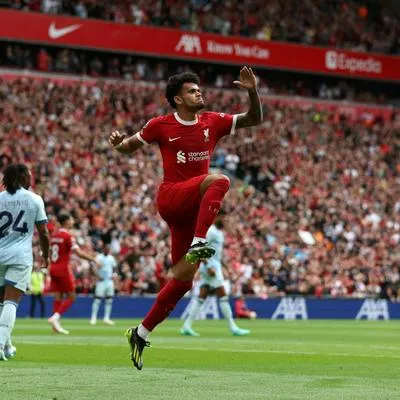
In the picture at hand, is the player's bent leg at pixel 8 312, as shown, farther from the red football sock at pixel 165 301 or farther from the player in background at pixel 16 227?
the red football sock at pixel 165 301

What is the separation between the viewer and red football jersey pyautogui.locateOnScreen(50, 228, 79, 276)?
2347cm

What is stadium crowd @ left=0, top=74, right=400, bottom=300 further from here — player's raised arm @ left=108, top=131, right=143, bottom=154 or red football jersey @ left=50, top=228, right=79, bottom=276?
player's raised arm @ left=108, top=131, right=143, bottom=154

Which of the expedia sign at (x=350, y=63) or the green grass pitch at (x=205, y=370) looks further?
the expedia sign at (x=350, y=63)

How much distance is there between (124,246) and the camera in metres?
35.0

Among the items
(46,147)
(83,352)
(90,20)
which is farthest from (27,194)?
(90,20)

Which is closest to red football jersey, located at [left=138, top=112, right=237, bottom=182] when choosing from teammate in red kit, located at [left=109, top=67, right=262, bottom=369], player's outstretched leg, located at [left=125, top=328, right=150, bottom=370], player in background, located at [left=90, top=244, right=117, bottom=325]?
teammate in red kit, located at [left=109, top=67, right=262, bottom=369]

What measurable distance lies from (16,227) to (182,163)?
2.54 meters

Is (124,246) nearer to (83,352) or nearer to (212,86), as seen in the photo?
(212,86)

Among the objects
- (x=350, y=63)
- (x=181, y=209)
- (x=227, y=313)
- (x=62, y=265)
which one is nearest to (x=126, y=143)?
(x=181, y=209)

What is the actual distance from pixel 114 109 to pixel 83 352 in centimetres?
2726

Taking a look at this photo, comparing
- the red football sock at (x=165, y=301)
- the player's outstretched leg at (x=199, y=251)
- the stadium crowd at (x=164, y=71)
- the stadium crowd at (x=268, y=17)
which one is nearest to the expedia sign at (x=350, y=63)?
the stadium crowd at (x=268, y=17)

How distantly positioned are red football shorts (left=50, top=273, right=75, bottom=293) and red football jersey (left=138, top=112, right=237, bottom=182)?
40.5 feet

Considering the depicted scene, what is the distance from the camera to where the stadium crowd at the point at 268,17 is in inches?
1793

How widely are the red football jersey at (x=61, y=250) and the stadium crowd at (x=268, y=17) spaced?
2100 cm
